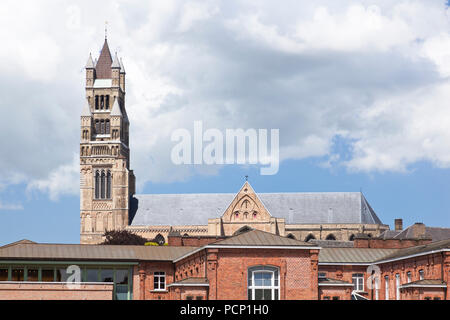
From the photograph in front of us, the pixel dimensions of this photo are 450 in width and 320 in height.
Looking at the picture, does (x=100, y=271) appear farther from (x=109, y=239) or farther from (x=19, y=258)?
Answer: (x=109, y=239)

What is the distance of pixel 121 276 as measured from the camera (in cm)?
6284

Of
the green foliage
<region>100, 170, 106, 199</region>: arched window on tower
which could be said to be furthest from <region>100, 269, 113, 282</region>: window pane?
<region>100, 170, 106, 199</region>: arched window on tower

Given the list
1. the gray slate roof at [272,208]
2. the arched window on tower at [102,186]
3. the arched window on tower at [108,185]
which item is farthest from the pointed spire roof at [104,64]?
the gray slate roof at [272,208]

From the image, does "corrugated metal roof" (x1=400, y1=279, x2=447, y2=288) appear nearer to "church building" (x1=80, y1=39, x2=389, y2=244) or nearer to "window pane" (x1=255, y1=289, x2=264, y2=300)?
"window pane" (x1=255, y1=289, x2=264, y2=300)

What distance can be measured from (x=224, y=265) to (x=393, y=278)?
17375 mm

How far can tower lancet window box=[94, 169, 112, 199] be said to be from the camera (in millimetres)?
143000

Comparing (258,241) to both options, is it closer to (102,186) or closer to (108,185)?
(108,185)

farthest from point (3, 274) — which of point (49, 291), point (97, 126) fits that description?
point (97, 126)

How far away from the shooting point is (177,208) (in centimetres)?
14350
